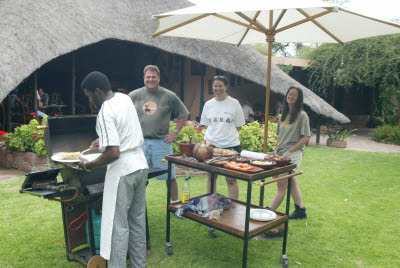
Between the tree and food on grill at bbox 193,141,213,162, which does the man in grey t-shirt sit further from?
the tree

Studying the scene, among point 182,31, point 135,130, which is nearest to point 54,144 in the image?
point 135,130

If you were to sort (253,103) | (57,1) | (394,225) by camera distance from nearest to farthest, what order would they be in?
(394,225)
(57,1)
(253,103)

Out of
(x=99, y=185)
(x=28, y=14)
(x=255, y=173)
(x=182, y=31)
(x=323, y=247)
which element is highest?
(x=28, y=14)

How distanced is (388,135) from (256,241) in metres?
11.6

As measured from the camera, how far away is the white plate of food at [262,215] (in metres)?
3.23

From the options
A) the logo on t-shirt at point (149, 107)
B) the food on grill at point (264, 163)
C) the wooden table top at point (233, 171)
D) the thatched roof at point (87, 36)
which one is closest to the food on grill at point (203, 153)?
the wooden table top at point (233, 171)

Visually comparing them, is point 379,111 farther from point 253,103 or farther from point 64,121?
point 64,121

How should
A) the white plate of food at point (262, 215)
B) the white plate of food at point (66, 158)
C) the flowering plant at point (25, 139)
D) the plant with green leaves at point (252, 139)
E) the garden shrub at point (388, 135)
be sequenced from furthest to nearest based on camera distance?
the garden shrub at point (388, 135) → the plant with green leaves at point (252, 139) → the flowering plant at point (25, 139) → the white plate of food at point (262, 215) → the white plate of food at point (66, 158)

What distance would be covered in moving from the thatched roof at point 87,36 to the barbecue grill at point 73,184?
130 inches

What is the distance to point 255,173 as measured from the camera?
284 cm

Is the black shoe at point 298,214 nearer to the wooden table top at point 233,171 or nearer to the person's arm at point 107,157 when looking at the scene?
the wooden table top at point 233,171

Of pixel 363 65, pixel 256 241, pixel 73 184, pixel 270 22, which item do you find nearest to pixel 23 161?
pixel 73 184

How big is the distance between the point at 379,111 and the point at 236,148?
16.0m

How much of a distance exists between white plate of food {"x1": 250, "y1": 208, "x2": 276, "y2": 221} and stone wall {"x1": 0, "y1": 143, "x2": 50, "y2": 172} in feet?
14.4
